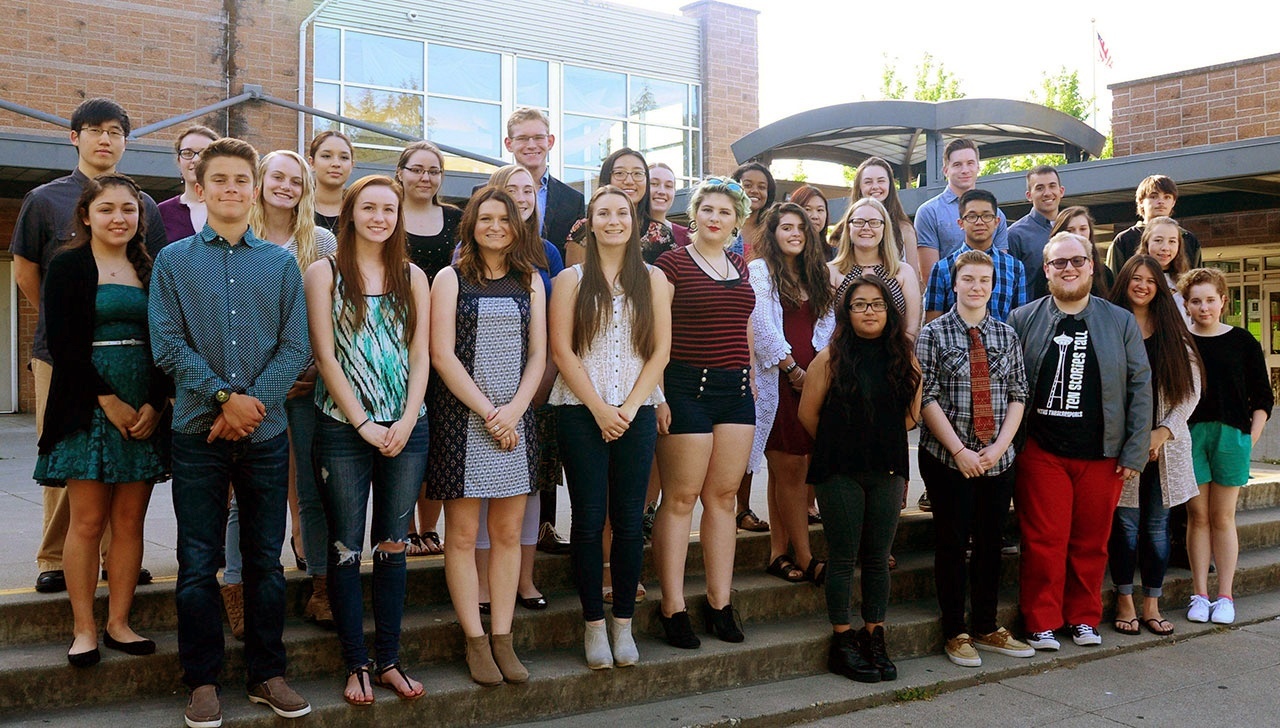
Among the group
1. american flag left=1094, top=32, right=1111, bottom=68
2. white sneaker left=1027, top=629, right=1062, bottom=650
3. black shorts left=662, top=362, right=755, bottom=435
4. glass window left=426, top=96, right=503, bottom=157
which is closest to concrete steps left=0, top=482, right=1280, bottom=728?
white sneaker left=1027, top=629, right=1062, bottom=650

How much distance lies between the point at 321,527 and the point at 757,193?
10.4 ft

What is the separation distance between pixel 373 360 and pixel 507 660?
127 cm

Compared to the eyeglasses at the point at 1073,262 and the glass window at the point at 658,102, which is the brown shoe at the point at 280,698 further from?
the glass window at the point at 658,102

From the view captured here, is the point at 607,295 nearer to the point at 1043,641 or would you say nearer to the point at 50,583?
the point at 50,583

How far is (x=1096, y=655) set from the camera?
5.23 m

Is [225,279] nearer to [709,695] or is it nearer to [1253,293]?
[709,695]

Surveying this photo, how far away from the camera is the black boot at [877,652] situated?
185 inches

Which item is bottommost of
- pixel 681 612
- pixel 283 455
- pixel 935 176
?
pixel 681 612

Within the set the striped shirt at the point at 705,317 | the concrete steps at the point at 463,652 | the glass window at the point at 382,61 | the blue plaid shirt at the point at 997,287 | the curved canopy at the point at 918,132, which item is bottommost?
the concrete steps at the point at 463,652

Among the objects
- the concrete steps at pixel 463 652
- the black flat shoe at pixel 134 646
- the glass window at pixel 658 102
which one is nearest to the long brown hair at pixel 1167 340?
the concrete steps at pixel 463 652

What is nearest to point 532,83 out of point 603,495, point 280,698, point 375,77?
point 375,77

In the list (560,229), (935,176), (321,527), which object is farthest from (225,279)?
(935,176)

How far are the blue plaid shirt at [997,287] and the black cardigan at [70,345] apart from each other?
417cm

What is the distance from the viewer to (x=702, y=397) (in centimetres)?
462
